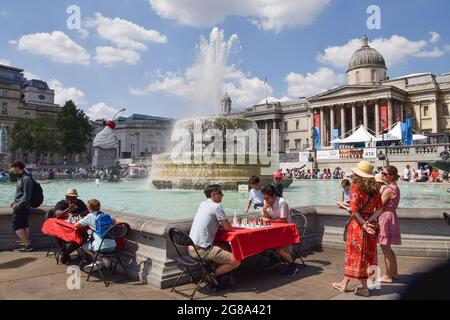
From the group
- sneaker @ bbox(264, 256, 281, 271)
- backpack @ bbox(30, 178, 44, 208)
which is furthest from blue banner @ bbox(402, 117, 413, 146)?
backpack @ bbox(30, 178, 44, 208)

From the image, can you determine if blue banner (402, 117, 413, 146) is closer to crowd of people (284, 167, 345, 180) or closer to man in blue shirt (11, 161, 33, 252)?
crowd of people (284, 167, 345, 180)

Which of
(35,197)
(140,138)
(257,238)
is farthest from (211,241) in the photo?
(140,138)

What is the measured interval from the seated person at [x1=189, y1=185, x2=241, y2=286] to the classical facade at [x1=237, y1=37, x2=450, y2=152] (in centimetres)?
5994

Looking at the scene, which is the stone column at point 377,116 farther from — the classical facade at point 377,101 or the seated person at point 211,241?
the seated person at point 211,241

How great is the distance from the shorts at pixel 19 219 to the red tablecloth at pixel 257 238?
13.6 feet

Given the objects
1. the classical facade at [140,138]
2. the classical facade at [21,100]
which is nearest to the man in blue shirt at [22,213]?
the classical facade at [21,100]

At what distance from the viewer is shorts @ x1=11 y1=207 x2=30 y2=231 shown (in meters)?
7.09

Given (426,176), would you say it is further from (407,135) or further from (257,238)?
(257,238)

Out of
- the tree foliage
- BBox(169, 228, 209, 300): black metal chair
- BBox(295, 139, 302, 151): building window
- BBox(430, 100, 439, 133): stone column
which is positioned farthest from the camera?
BBox(295, 139, 302, 151): building window

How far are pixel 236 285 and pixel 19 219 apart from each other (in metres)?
4.50

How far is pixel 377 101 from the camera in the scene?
66.5 metres

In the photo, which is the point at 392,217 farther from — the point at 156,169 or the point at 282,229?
the point at 156,169

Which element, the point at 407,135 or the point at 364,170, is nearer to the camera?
the point at 364,170

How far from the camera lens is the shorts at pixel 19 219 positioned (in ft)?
23.3
